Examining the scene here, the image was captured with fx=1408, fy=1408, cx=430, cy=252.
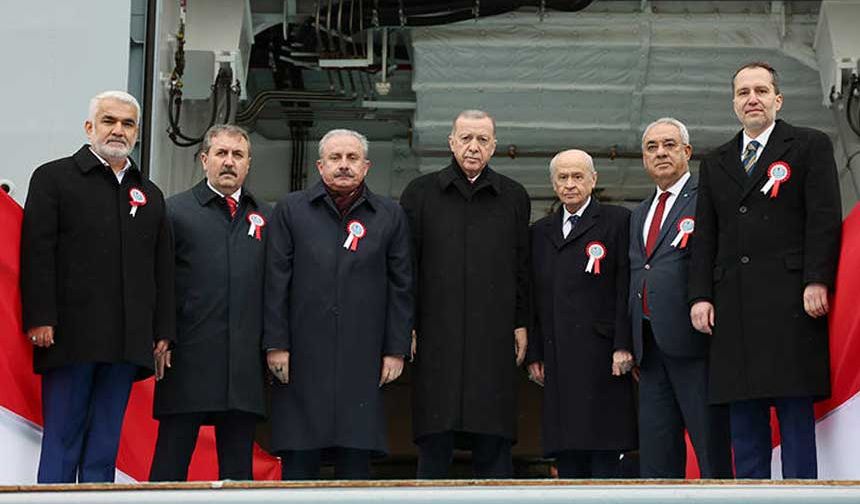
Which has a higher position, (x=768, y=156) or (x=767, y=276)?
(x=768, y=156)

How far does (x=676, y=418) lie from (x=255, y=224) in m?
1.65

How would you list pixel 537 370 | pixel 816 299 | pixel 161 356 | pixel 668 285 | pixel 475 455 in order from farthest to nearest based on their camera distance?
1. pixel 537 370
2. pixel 475 455
3. pixel 668 285
4. pixel 161 356
5. pixel 816 299

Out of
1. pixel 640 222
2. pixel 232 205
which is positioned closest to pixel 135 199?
pixel 232 205

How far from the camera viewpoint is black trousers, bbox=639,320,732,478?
486 cm

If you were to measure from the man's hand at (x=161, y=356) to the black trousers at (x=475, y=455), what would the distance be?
94cm

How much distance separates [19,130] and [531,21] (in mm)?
3761

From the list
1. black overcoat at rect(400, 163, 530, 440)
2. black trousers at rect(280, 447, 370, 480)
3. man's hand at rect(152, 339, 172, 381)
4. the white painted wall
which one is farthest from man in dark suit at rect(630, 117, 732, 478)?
the white painted wall

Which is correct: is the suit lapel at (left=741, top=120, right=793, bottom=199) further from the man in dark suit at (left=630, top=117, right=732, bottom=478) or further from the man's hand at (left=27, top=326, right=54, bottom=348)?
the man's hand at (left=27, top=326, right=54, bottom=348)

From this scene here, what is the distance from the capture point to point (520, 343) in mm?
5199

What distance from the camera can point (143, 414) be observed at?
569 cm

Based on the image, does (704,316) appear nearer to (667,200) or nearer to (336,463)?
(667,200)

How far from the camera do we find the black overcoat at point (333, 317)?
16.0ft

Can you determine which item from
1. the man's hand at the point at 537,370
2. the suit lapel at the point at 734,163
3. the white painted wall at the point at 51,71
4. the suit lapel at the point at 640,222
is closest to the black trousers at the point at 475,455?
the man's hand at the point at 537,370

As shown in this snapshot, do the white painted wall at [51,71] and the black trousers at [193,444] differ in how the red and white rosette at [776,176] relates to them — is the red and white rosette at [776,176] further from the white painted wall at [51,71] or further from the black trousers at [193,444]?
the white painted wall at [51,71]
